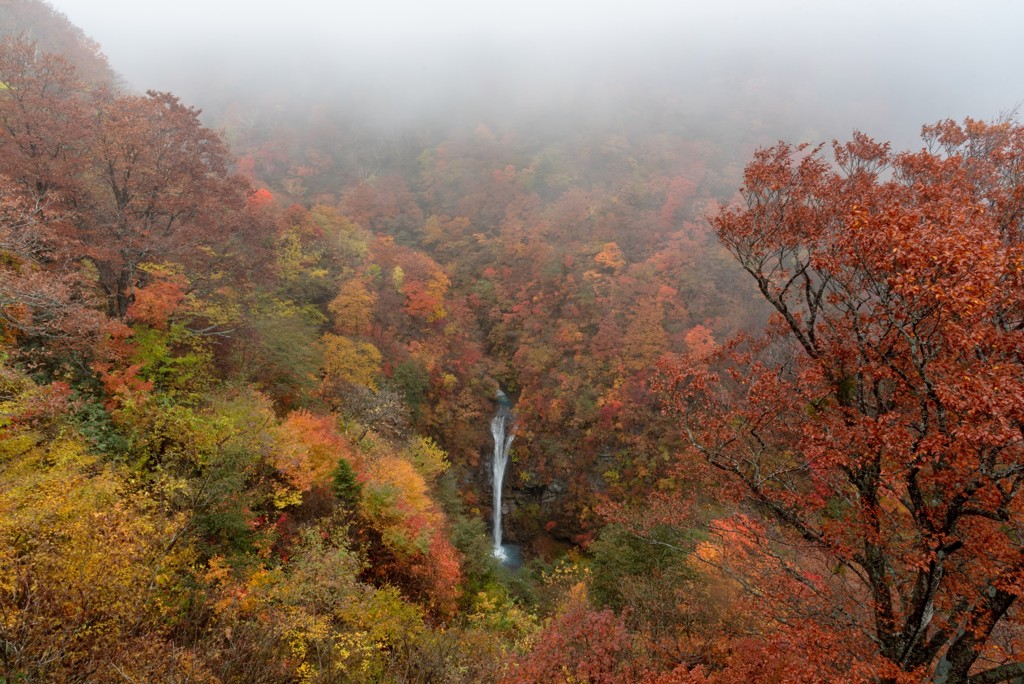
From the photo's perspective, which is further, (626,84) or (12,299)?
(626,84)

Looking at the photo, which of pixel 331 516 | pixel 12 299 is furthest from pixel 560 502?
pixel 12 299

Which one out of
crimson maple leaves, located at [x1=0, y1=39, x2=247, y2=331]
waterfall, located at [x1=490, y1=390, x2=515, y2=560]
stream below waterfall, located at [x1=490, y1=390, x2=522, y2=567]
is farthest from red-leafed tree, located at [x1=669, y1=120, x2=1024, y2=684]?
waterfall, located at [x1=490, y1=390, x2=515, y2=560]

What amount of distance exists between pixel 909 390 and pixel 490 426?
1008 inches

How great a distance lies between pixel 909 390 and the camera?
6.45 metres

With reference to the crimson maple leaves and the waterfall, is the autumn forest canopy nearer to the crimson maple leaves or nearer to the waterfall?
the crimson maple leaves

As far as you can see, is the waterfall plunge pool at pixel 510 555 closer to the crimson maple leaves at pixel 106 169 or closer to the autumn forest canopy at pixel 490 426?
the autumn forest canopy at pixel 490 426

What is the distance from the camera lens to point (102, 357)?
505 inches

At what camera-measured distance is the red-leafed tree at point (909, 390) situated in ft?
17.3

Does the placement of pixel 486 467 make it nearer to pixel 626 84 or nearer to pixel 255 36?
pixel 626 84

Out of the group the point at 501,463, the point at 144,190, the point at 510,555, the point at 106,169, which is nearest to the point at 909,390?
the point at 144,190

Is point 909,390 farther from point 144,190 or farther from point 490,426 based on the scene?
point 490,426

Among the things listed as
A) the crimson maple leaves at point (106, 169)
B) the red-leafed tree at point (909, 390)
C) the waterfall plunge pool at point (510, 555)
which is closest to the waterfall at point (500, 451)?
the waterfall plunge pool at point (510, 555)

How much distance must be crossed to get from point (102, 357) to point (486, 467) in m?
21.1

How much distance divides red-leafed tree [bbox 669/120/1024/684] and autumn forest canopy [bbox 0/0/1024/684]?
0.06 metres
